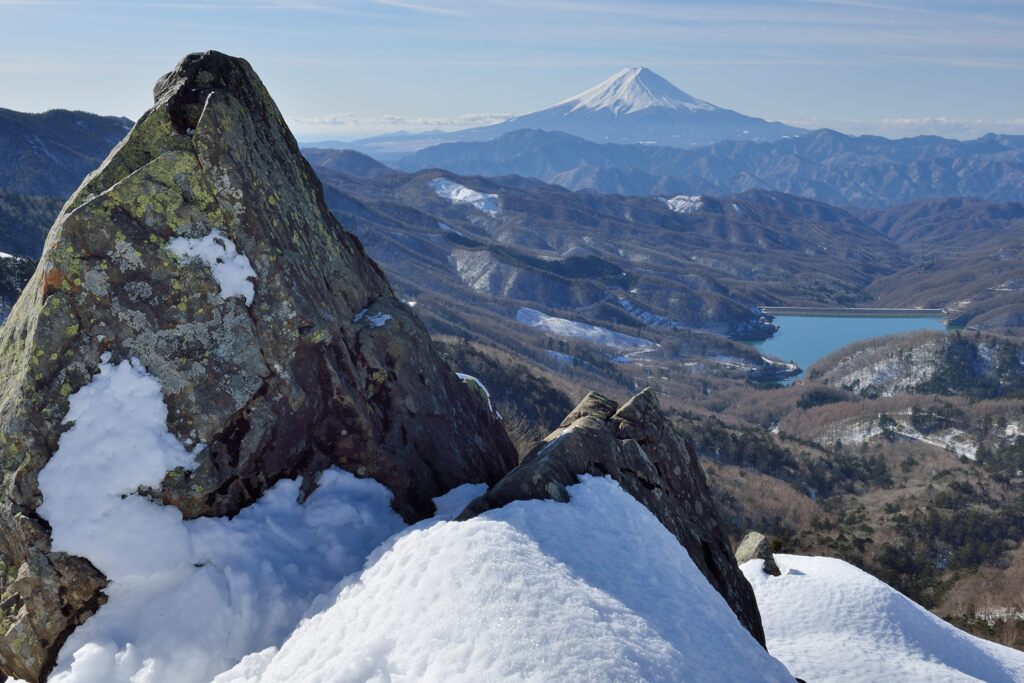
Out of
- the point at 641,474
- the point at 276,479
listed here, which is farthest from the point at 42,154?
the point at 641,474

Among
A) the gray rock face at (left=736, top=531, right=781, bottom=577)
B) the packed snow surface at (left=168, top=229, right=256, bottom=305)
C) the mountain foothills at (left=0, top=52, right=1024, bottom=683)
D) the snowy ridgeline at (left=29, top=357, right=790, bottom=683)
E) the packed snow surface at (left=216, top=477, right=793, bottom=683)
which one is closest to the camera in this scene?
the packed snow surface at (left=216, top=477, right=793, bottom=683)

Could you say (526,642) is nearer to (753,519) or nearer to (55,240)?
(55,240)

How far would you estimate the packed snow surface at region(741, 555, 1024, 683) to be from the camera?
17266mm

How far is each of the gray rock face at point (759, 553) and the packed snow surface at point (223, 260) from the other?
18292 millimetres

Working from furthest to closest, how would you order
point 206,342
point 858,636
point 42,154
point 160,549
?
point 42,154, point 858,636, point 206,342, point 160,549

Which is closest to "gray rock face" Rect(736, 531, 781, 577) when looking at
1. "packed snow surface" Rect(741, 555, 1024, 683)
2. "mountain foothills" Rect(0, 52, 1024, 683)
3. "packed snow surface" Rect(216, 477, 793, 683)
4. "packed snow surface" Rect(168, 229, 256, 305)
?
"packed snow surface" Rect(741, 555, 1024, 683)

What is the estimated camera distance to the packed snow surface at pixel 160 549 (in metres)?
8.41

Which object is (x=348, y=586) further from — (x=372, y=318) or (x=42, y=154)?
(x=42, y=154)

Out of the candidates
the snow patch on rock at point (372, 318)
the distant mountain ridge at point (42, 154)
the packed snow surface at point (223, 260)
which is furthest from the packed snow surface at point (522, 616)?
the distant mountain ridge at point (42, 154)

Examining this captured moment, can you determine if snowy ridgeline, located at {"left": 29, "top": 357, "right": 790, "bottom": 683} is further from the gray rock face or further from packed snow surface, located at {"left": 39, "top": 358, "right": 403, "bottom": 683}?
the gray rock face

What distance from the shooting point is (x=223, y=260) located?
10375mm

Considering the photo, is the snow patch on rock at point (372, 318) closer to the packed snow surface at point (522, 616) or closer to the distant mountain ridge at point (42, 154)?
the packed snow surface at point (522, 616)

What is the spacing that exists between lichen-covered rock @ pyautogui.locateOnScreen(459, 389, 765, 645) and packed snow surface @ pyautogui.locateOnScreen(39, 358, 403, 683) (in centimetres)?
214

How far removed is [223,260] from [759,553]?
19.3 metres
